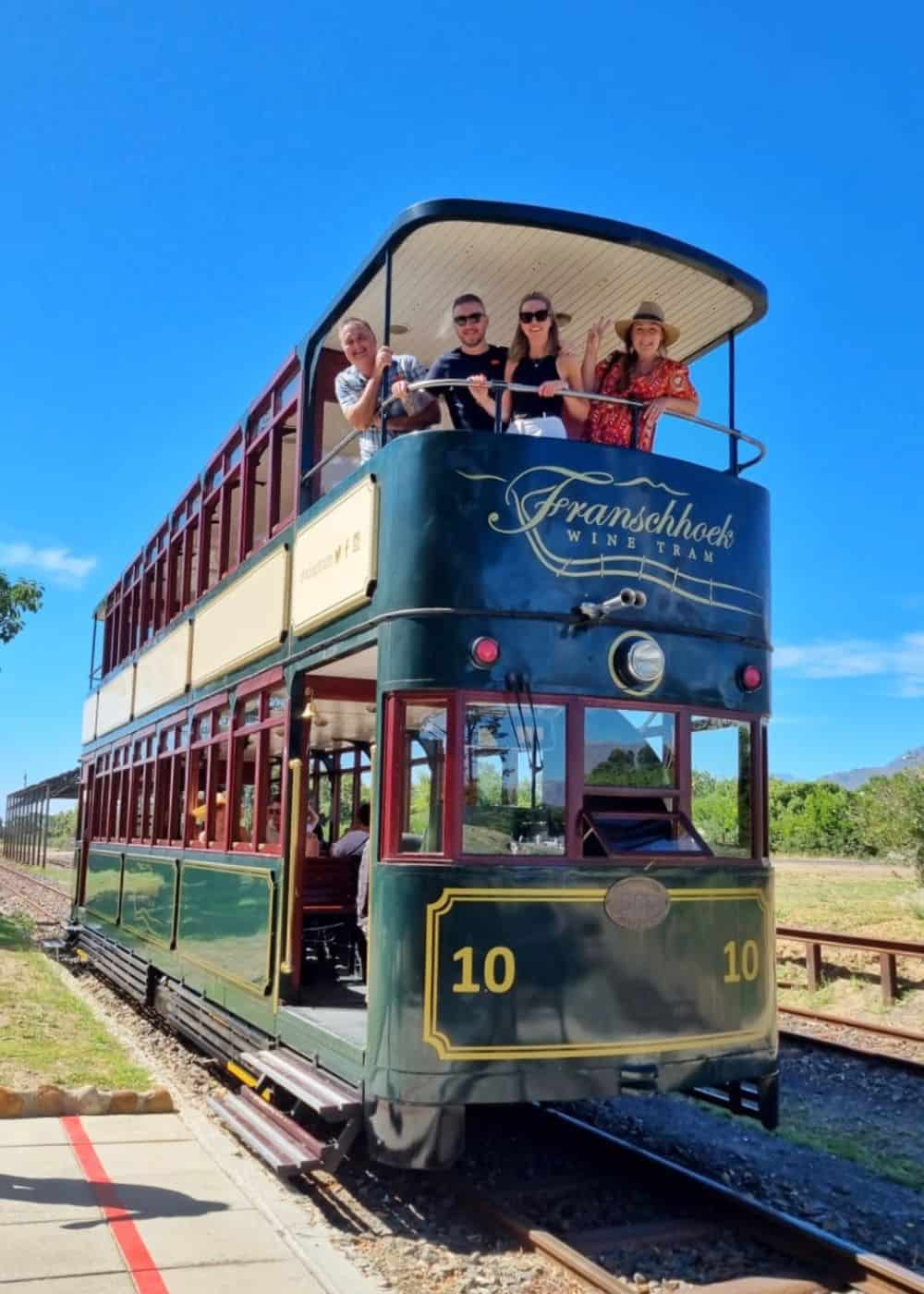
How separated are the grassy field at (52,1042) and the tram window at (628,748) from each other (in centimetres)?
428

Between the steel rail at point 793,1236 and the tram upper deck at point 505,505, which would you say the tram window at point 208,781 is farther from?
the steel rail at point 793,1236

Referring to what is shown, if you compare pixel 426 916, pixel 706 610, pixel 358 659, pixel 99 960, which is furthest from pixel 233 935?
pixel 99 960

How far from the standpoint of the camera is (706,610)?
599 cm

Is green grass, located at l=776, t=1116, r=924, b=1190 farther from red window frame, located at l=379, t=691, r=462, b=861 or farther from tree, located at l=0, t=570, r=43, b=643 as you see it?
tree, located at l=0, t=570, r=43, b=643

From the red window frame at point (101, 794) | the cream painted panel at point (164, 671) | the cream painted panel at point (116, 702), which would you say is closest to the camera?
the cream painted panel at point (164, 671)

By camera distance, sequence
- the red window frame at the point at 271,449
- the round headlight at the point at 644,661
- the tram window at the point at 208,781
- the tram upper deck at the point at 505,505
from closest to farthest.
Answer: the tram upper deck at the point at 505,505 < the round headlight at the point at 644,661 < the red window frame at the point at 271,449 < the tram window at the point at 208,781

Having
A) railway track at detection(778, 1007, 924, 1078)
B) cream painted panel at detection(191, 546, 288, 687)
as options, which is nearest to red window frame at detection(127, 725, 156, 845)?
cream painted panel at detection(191, 546, 288, 687)

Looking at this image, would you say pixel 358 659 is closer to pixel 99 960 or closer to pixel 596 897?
pixel 596 897

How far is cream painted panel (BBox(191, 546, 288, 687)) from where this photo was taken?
7492 millimetres

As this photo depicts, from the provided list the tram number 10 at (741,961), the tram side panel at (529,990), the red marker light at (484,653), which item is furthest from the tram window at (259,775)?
the tram number 10 at (741,961)

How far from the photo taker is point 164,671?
11.1 meters

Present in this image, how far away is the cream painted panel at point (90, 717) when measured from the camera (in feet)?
51.9

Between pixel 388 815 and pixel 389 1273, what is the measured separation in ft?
6.01

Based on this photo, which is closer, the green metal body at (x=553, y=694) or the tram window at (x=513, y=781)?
the green metal body at (x=553, y=694)
